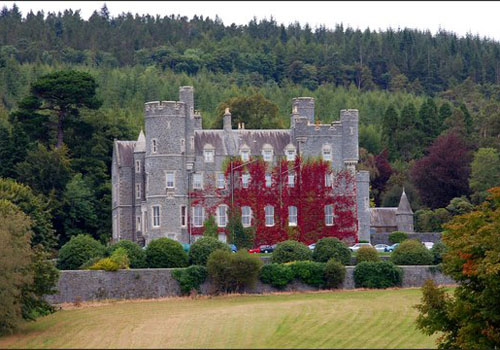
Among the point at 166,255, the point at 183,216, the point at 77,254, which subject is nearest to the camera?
the point at 166,255

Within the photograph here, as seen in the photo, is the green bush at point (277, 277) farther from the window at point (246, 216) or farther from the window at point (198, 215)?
the window at point (198, 215)

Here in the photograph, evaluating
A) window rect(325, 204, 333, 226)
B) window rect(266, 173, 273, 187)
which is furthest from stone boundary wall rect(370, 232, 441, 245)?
window rect(266, 173, 273, 187)

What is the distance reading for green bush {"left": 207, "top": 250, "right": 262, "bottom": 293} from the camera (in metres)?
66.2

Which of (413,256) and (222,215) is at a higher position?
(222,215)

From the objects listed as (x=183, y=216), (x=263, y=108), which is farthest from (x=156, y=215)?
(x=263, y=108)

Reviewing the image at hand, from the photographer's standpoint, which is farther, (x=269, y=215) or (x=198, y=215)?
(x=269, y=215)

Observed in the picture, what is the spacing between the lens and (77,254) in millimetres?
69938

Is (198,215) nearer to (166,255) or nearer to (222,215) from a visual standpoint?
(222,215)

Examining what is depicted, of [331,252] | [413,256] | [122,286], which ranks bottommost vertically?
[122,286]

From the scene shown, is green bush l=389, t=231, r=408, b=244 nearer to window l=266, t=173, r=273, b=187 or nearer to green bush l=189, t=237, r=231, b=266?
window l=266, t=173, r=273, b=187

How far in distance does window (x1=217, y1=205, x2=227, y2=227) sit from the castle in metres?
0.04

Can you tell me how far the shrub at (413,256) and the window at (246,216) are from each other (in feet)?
47.7

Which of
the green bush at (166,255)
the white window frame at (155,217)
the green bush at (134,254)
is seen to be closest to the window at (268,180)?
the white window frame at (155,217)

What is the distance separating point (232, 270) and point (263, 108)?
38.4 metres
